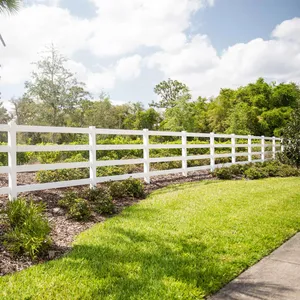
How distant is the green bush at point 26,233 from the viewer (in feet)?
13.2

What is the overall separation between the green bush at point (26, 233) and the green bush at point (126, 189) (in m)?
2.87

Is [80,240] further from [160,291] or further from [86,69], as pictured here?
[86,69]

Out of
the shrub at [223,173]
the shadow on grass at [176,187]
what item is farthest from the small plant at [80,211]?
the shrub at [223,173]

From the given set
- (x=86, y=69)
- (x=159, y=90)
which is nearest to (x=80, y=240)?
(x=86, y=69)

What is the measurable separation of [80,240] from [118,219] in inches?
45.1

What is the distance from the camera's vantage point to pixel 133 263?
3.79m

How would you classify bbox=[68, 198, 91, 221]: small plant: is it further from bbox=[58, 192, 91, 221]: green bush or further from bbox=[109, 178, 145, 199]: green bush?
bbox=[109, 178, 145, 199]: green bush

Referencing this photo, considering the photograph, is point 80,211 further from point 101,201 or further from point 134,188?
point 134,188

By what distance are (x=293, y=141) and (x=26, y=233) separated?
14.9m

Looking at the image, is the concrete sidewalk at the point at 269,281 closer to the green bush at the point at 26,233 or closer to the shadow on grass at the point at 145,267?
the shadow on grass at the point at 145,267

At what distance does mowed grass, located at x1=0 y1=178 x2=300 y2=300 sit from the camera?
10.5 feet

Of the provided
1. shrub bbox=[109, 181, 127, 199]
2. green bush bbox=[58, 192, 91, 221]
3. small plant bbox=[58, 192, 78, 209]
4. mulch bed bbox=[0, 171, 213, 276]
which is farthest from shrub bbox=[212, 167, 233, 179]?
green bush bbox=[58, 192, 91, 221]

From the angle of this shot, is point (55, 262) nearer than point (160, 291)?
No

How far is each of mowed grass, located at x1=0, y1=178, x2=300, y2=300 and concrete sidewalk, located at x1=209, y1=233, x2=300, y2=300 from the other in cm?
13
